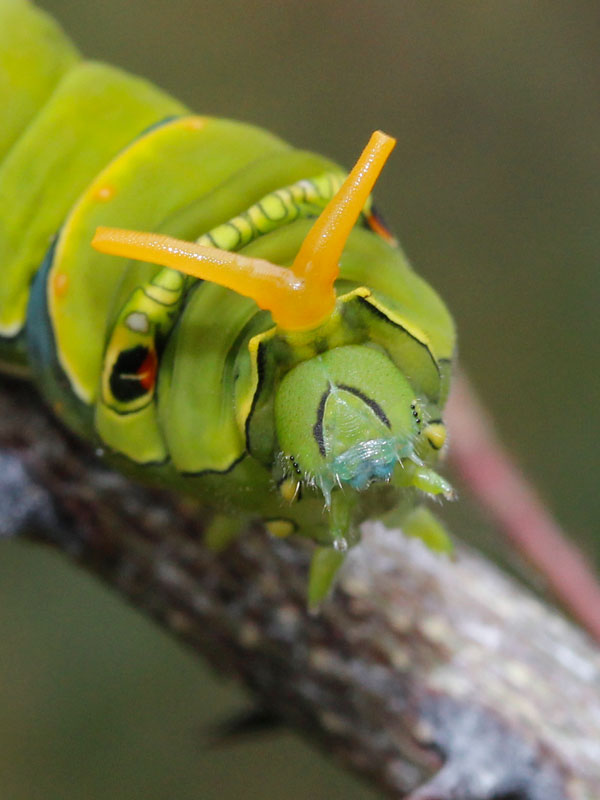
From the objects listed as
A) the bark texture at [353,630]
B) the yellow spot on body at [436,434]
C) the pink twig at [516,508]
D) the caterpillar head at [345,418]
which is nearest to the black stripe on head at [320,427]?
the caterpillar head at [345,418]

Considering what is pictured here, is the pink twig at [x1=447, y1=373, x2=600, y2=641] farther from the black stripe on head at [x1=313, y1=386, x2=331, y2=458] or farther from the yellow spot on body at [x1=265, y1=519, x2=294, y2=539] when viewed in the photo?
the black stripe on head at [x1=313, y1=386, x2=331, y2=458]

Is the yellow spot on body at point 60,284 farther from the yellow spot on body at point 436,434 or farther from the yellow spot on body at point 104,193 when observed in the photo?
the yellow spot on body at point 436,434

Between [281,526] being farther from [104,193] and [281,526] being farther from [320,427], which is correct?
[104,193]

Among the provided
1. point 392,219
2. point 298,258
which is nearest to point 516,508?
point 298,258

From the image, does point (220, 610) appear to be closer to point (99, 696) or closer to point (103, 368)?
point (103, 368)

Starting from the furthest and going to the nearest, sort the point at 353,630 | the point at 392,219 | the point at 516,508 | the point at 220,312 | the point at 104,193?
the point at 392,219
the point at 516,508
the point at 353,630
the point at 104,193
the point at 220,312
